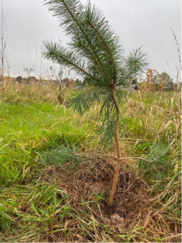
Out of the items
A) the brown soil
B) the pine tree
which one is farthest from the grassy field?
the pine tree

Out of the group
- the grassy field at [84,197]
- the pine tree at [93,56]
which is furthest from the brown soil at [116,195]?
the pine tree at [93,56]

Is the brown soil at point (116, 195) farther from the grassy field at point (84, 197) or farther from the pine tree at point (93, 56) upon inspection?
the pine tree at point (93, 56)

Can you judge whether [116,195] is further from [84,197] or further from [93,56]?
[93,56]

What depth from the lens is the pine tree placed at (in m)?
0.78

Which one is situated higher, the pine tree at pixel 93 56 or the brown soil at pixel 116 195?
the pine tree at pixel 93 56

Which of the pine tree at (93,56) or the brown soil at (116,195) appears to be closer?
the pine tree at (93,56)

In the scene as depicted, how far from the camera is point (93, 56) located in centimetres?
83

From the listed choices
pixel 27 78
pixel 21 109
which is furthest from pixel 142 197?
pixel 27 78

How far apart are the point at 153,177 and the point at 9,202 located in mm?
910

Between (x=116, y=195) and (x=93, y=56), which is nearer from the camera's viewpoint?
(x=93, y=56)

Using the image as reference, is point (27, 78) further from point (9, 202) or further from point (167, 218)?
point (167, 218)

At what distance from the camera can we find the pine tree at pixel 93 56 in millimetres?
777

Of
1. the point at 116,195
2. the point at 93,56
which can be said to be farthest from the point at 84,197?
the point at 93,56

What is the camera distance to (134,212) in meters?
1.05
